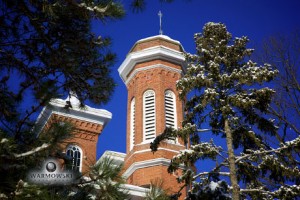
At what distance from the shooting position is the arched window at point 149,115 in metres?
24.5

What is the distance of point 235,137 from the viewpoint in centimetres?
1285

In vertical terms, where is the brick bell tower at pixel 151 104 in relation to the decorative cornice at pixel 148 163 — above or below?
above

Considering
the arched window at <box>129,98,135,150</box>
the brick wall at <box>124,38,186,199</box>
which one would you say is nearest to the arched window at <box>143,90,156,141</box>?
the brick wall at <box>124,38,186,199</box>

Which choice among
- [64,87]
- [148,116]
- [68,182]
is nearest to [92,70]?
[64,87]

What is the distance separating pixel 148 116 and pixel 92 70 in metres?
18.7

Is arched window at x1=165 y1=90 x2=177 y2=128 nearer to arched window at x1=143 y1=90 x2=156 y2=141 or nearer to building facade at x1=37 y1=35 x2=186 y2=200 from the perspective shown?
building facade at x1=37 y1=35 x2=186 y2=200

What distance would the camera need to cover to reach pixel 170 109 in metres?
25.6

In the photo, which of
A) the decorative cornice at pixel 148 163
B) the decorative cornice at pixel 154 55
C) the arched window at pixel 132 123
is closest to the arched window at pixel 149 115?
the arched window at pixel 132 123

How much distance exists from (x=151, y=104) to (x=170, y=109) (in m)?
1.26

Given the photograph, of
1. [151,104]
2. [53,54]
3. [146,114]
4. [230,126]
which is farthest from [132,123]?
[53,54]

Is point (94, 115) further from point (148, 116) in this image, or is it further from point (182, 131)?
point (182, 131)

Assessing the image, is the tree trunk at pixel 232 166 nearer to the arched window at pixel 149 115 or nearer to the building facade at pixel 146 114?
the building facade at pixel 146 114

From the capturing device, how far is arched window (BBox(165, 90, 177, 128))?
24.9 metres

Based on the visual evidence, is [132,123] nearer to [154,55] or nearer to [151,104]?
[151,104]
